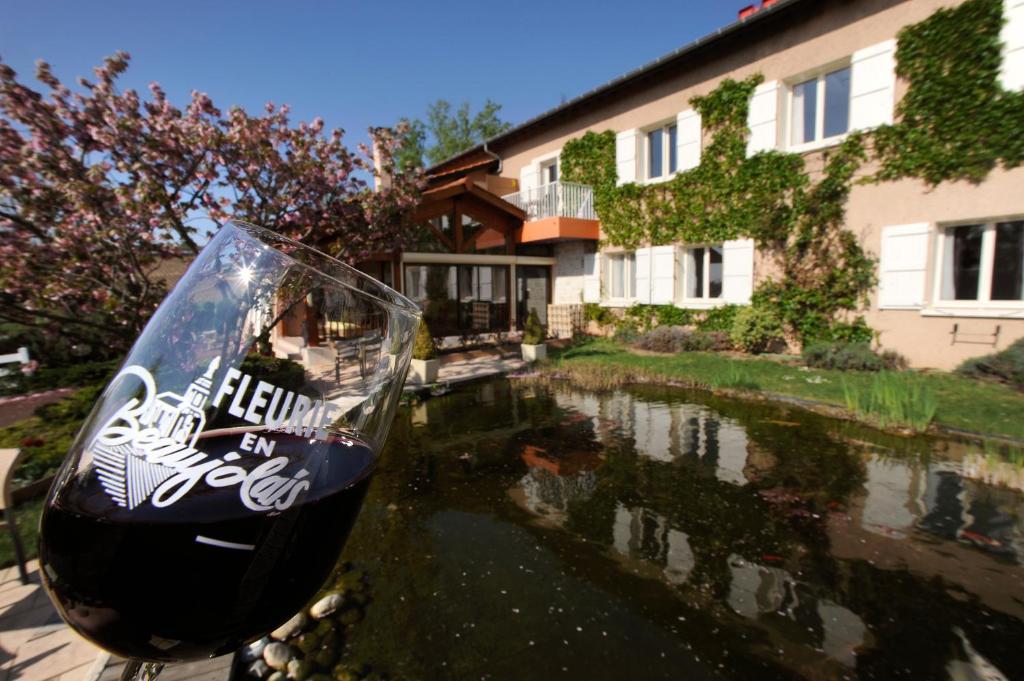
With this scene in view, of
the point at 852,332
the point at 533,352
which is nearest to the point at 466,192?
the point at 533,352

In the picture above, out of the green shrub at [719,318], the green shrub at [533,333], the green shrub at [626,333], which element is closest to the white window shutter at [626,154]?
the green shrub at [626,333]

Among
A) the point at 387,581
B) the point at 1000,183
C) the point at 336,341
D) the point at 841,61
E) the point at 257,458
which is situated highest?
the point at 841,61

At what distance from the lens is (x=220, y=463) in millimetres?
669

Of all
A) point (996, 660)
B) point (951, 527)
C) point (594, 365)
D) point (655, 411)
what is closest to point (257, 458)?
point (996, 660)

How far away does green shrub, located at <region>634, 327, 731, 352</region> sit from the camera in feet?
35.1

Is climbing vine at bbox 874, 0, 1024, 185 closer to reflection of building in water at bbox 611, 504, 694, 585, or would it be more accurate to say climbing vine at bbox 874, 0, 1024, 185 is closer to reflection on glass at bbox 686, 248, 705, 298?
reflection on glass at bbox 686, 248, 705, 298

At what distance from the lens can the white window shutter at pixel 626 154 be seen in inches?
499

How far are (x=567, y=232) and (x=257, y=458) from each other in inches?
502

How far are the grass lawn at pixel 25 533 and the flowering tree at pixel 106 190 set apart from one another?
2.36 m

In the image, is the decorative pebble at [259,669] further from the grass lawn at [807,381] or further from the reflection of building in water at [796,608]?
the grass lawn at [807,381]

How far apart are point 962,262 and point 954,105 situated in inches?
101

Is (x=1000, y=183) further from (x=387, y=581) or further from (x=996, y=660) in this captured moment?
(x=387, y=581)

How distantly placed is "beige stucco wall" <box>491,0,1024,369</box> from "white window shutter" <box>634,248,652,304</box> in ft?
9.13

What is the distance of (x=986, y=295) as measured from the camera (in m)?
7.67
